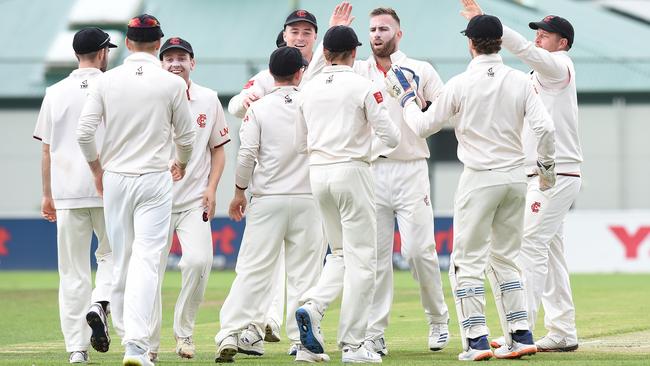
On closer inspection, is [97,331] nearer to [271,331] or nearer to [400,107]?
[271,331]

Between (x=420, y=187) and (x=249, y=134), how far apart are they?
156 centimetres

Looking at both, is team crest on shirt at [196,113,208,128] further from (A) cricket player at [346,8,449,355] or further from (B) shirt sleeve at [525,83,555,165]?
(B) shirt sleeve at [525,83,555,165]

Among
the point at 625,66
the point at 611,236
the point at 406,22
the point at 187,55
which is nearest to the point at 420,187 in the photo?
the point at 187,55

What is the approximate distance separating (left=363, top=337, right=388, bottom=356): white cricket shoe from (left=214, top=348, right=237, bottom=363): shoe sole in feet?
3.76

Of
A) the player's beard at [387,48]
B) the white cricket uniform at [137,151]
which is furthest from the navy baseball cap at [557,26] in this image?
the white cricket uniform at [137,151]

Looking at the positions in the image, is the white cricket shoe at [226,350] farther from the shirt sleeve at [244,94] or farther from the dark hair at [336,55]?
the dark hair at [336,55]

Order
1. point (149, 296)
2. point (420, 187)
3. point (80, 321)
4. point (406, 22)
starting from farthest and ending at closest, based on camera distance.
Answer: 1. point (406, 22)
2. point (420, 187)
3. point (80, 321)
4. point (149, 296)

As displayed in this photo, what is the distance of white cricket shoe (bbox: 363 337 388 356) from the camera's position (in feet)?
34.0

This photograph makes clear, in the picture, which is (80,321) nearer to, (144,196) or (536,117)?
(144,196)

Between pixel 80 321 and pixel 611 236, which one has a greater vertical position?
pixel 80 321

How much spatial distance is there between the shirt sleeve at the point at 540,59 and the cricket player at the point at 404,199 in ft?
2.89

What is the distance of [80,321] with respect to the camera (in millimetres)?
10234

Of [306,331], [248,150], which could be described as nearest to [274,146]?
[248,150]

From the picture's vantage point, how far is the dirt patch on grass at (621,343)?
10680 millimetres
